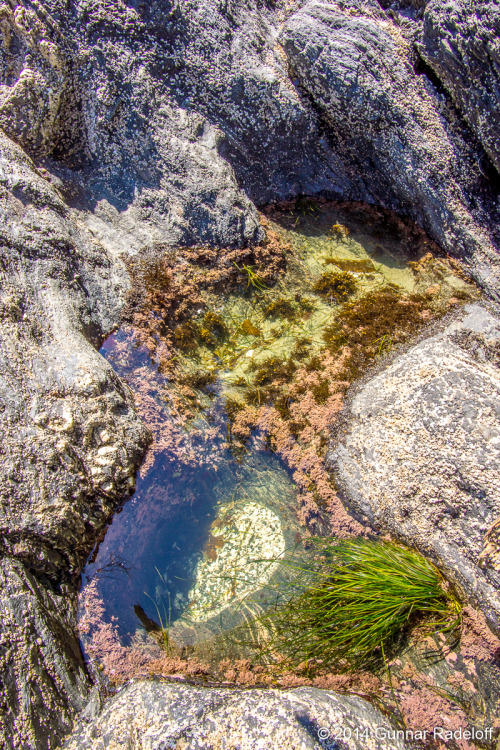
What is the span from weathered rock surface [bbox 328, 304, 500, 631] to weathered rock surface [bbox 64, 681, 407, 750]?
1.03 m

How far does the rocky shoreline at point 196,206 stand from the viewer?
7.37 feet

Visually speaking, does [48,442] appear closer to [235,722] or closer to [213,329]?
[213,329]

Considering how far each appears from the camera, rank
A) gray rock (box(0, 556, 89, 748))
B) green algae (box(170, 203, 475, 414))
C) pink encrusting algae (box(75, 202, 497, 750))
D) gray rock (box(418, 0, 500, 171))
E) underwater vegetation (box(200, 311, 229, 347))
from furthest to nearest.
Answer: underwater vegetation (box(200, 311, 229, 347)), green algae (box(170, 203, 475, 414)), pink encrusting algae (box(75, 202, 497, 750)), gray rock (box(418, 0, 500, 171)), gray rock (box(0, 556, 89, 748))

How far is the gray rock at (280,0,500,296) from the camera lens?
316 cm

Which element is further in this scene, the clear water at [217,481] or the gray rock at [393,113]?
A: the gray rock at [393,113]

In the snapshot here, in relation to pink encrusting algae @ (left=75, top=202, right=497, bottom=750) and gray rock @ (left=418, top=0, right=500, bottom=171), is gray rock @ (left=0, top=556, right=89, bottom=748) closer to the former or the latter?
pink encrusting algae @ (left=75, top=202, right=497, bottom=750)

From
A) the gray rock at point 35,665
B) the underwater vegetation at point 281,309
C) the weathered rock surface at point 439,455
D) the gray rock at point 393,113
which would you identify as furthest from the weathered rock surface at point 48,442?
the gray rock at point 393,113

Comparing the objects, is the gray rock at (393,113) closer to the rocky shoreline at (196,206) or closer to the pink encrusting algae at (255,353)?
the rocky shoreline at (196,206)

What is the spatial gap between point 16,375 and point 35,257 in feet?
3.48

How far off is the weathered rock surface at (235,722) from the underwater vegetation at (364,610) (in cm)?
27

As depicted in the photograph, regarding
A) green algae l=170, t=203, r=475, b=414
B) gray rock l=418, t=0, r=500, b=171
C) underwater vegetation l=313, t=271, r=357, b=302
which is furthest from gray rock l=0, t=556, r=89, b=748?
gray rock l=418, t=0, r=500, b=171

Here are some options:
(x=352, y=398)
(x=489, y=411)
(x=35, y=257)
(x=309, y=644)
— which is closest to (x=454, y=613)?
(x=309, y=644)

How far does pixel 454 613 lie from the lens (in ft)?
7.64

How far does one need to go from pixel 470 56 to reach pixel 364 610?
163 inches
